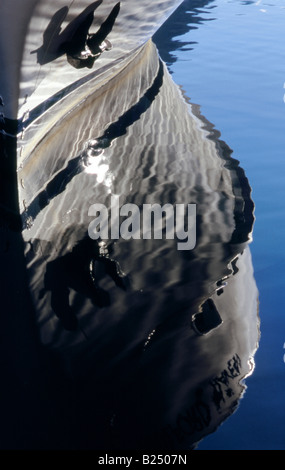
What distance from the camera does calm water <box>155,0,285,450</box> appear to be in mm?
1270

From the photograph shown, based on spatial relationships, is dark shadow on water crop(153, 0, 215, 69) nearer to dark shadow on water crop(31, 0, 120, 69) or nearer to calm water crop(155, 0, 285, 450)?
calm water crop(155, 0, 285, 450)

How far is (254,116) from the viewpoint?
3.14 metres

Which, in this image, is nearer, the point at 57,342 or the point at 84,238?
the point at 57,342

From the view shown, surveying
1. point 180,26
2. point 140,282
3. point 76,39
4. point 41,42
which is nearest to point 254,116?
point 76,39

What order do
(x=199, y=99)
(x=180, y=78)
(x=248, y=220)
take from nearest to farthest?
(x=248, y=220) → (x=199, y=99) → (x=180, y=78)

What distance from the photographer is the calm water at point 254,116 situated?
127 centimetres

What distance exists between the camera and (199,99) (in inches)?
133

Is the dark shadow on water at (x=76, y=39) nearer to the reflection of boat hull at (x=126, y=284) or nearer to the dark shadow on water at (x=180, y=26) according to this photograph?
the reflection of boat hull at (x=126, y=284)

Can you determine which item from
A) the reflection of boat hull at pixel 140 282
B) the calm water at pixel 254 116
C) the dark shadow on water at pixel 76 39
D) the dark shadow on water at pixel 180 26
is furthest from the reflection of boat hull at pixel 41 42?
the dark shadow on water at pixel 180 26

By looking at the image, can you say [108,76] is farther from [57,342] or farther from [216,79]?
[57,342]

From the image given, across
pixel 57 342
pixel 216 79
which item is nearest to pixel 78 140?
pixel 57 342

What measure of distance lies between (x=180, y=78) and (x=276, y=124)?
39.4 inches

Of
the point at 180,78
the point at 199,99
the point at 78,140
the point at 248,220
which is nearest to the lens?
the point at 248,220
